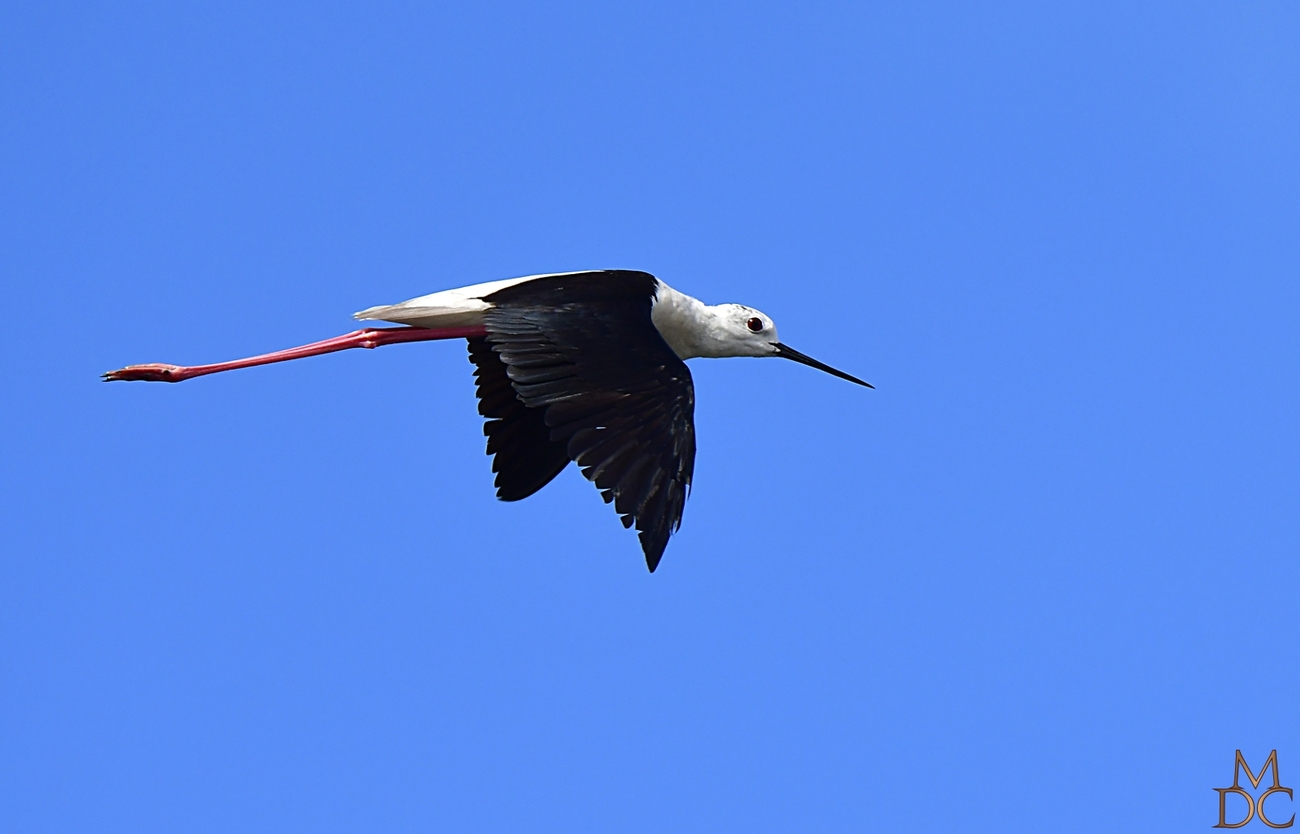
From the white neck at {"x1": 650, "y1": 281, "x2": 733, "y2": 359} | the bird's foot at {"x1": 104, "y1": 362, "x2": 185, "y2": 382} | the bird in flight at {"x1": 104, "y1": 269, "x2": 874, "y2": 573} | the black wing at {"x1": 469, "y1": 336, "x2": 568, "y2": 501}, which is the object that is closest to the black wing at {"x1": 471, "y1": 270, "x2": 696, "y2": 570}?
the bird in flight at {"x1": 104, "y1": 269, "x2": 874, "y2": 573}

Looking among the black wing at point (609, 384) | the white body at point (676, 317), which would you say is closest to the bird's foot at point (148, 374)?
the white body at point (676, 317)

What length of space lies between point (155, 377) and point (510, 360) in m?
2.83

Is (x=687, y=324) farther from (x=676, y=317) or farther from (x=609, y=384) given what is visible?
(x=609, y=384)

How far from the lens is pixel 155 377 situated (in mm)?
10039

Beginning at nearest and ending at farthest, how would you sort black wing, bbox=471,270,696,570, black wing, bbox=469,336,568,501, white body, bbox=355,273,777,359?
black wing, bbox=471,270,696,570
white body, bbox=355,273,777,359
black wing, bbox=469,336,568,501

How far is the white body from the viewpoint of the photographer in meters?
9.36

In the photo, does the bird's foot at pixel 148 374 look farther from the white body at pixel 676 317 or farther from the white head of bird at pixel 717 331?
the white head of bird at pixel 717 331

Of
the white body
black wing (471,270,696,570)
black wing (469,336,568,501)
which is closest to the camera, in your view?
black wing (471,270,696,570)

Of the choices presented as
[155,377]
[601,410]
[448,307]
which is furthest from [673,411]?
[155,377]

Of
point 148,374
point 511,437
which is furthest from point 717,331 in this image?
point 148,374

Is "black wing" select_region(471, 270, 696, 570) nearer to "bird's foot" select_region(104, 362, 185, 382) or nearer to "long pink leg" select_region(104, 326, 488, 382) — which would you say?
"long pink leg" select_region(104, 326, 488, 382)

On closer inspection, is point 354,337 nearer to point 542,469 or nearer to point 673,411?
point 542,469

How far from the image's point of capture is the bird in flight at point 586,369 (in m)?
7.94

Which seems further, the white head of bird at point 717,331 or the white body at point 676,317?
the white head of bird at point 717,331
